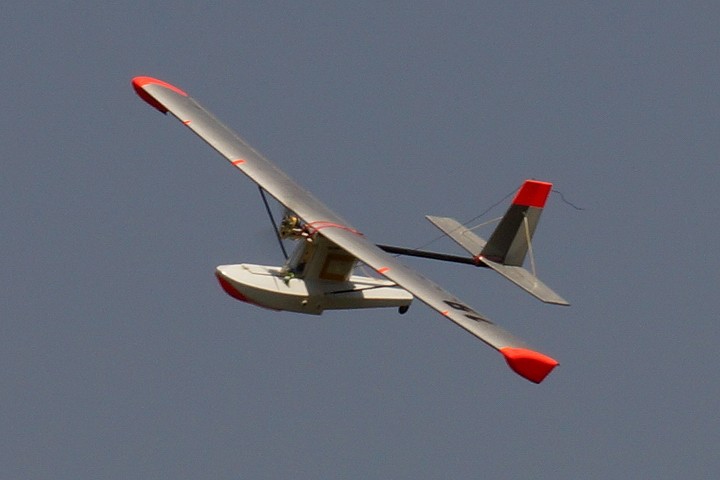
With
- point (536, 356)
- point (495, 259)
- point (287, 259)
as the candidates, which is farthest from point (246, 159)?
point (536, 356)

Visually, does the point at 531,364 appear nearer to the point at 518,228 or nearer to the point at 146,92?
the point at 518,228

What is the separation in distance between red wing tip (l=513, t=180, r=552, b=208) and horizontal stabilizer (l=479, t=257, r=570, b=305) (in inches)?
60.4

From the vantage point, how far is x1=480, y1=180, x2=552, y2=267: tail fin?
41.7 meters

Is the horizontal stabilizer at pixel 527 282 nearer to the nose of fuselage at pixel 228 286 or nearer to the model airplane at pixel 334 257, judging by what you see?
the model airplane at pixel 334 257

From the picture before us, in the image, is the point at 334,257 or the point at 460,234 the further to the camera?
the point at 460,234

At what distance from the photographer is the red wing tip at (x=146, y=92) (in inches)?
1686

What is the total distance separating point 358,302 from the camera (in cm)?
3962

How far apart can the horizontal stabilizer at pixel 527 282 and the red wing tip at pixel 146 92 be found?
8330 millimetres

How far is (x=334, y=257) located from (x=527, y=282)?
457cm

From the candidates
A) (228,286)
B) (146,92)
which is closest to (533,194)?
(228,286)

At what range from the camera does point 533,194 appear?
41.9m

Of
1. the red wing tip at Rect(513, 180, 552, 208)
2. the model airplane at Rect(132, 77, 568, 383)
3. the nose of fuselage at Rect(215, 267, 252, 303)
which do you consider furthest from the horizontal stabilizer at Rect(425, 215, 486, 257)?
the nose of fuselage at Rect(215, 267, 252, 303)

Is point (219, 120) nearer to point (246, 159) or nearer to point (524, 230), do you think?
point (246, 159)

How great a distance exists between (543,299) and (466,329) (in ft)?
19.1
